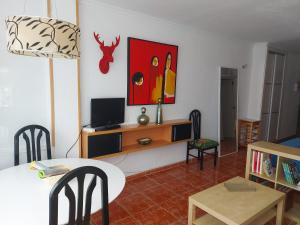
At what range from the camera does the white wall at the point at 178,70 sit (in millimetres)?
2818

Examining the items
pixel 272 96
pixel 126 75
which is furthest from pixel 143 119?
pixel 272 96

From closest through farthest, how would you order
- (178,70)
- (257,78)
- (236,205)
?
(236,205) → (178,70) → (257,78)

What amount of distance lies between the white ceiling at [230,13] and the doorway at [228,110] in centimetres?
95

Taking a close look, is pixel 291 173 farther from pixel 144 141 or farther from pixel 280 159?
pixel 144 141

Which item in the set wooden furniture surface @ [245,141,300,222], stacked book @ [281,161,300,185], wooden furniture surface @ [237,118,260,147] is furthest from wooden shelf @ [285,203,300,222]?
wooden furniture surface @ [237,118,260,147]

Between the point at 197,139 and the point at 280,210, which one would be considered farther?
the point at 197,139

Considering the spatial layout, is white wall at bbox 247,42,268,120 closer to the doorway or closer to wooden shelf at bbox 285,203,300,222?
the doorway

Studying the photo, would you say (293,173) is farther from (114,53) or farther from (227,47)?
(227,47)

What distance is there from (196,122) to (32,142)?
2731 millimetres

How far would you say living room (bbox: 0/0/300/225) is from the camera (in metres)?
2.36

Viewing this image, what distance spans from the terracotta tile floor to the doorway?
0.54 m

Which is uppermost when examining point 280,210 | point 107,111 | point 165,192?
point 107,111

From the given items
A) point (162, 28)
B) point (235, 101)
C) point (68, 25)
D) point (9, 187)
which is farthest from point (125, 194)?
point (235, 101)

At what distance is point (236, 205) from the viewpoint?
6.09ft
